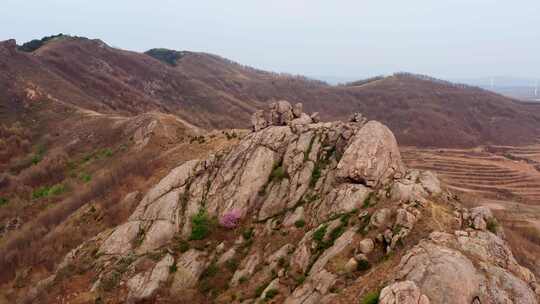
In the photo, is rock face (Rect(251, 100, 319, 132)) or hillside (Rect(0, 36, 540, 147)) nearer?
rock face (Rect(251, 100, 319, 132))

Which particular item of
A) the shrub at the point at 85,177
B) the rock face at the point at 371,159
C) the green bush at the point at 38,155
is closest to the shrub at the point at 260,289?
the rock face at the point at 371,159

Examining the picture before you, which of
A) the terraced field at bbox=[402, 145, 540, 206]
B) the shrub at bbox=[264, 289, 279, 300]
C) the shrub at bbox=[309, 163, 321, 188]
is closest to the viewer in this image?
the shrub at bbox=[264, 289, 279, 300]

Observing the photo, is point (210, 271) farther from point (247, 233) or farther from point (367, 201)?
point (367, 201)

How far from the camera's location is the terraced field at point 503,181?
63469 millimetres

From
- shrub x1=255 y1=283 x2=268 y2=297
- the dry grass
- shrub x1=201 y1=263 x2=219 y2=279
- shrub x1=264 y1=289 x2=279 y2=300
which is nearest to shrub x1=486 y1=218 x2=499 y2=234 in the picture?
shrub x1=264 y1=289 x2=279 y2=300

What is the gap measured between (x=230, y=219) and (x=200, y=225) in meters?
2.14

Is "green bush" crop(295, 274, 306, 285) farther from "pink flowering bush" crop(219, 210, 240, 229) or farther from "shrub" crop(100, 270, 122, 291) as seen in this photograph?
"shrub" crop(100, 270, 122, 291)

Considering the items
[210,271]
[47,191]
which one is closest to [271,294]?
[210,271]

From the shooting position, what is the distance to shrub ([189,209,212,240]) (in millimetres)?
25516

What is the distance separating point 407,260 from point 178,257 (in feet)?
46.9

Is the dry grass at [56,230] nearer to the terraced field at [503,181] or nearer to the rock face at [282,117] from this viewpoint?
the rock face at [282,117]

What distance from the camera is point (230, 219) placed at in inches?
1017

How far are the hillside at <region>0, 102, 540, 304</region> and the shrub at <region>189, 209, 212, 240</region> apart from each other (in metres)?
0.08

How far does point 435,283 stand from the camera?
1388cm
